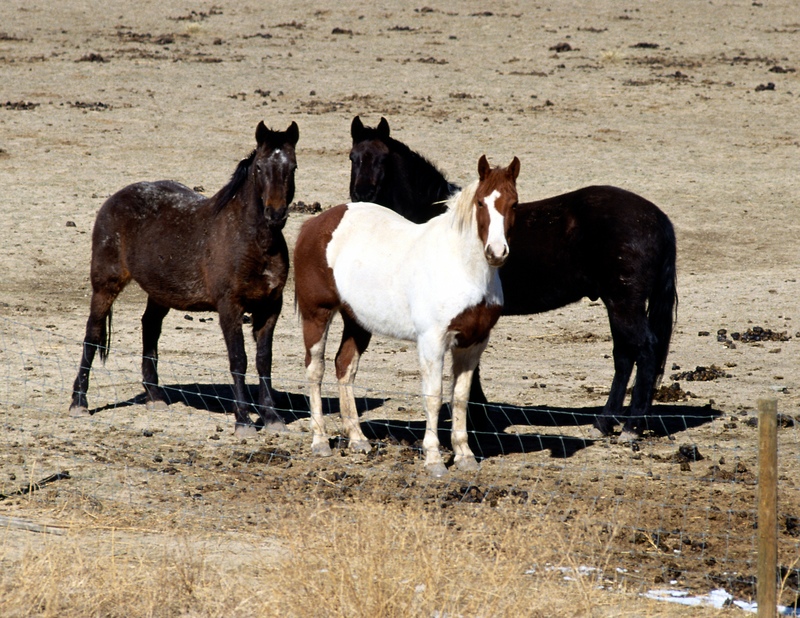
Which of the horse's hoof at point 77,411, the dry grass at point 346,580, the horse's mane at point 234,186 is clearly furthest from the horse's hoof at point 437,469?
the horse's hoof at point 77,411

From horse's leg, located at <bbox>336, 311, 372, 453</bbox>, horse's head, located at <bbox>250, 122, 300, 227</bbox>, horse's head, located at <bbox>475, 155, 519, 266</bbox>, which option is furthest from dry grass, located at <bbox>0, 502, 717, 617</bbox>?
horse's head, located at <bbox>250, 122, 300, 227</bbox>

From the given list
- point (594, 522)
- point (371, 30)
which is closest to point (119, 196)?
point (594, 522)

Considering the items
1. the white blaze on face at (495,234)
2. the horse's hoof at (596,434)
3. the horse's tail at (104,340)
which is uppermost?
the white blaze on face at (495,234)

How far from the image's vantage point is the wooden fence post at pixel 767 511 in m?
4.62

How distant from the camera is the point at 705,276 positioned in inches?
560

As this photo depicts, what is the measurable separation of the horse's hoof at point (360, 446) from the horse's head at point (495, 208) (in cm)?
188

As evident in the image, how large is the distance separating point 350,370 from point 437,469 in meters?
1.21

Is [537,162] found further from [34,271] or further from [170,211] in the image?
[170,211]

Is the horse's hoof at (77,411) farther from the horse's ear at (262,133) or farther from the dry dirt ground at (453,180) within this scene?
the horse's ear at (262,133)

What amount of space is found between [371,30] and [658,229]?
2165cm

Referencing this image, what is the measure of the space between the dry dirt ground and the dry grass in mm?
314

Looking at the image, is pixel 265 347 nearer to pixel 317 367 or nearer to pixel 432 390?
pixel 317 367

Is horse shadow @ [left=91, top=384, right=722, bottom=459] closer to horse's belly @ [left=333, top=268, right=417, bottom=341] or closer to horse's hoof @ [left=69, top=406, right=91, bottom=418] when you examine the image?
horse's hoof @ [left=69, top=406, right=91, bottom=418]

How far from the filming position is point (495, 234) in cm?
673
